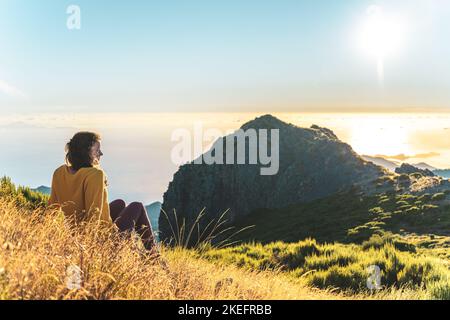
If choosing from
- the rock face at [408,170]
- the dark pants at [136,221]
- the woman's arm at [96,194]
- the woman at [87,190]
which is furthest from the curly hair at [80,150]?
the rock face at [408,170]

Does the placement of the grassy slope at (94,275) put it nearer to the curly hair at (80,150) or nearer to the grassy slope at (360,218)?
the curly hair at (80,150)

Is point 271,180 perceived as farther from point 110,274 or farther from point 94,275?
point 110,274

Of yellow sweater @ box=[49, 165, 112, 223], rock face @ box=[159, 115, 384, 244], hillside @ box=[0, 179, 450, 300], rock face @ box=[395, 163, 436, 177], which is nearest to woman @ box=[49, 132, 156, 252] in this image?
yellow sweater @ box=[49, 165, 112, 223]

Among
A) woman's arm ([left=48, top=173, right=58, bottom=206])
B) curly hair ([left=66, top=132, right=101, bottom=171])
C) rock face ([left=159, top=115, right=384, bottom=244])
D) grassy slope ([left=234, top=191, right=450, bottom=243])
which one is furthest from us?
rock face ([left=159, top=115, right=384, bottom=244])

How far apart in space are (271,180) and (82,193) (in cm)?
7469

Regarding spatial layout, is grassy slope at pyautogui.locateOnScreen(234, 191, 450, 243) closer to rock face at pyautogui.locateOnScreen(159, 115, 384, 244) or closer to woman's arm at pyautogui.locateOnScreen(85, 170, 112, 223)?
rock face at pyautogui.locateOnScreen(159, 115, 384, 244)

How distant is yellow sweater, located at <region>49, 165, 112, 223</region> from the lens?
648 centimetres

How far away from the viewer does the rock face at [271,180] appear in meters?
71.9

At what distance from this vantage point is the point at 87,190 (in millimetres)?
6539

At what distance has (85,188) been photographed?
6621 mm

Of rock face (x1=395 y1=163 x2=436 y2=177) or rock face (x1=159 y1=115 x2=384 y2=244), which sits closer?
rock face (x1=395 y1=163 x2=436 y2=177)

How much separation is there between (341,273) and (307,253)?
376cm

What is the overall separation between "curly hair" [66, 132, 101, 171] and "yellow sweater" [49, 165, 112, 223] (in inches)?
5.2
